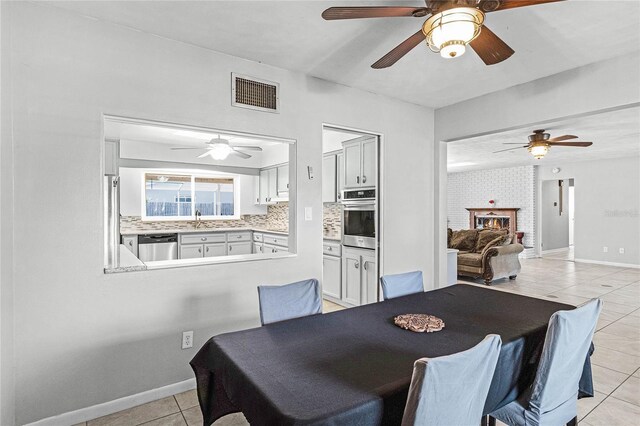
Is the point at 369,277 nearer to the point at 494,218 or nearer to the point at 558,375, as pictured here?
the point at 558,375

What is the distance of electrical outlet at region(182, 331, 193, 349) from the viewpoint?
2584mm

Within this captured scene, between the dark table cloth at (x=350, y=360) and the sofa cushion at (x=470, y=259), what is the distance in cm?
431

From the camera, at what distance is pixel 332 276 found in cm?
490

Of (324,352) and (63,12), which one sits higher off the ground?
(63,12)

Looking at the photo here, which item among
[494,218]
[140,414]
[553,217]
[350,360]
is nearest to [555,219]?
[553,217]

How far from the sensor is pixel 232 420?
2.22 metres

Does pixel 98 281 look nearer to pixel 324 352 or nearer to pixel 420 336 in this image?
pixel 324 352

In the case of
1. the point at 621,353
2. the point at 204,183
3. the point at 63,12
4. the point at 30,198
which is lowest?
the point at 621,353

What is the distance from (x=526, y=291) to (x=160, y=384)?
5582 mm

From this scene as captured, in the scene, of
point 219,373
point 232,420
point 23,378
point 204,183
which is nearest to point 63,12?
point 23,378

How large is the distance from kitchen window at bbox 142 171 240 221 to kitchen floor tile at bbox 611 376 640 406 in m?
6.26

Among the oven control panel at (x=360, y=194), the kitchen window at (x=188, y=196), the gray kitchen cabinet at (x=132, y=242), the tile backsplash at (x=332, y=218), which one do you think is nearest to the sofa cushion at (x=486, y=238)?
the tile backsplash at (x=332, y=218)

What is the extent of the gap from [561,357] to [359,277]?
290cm

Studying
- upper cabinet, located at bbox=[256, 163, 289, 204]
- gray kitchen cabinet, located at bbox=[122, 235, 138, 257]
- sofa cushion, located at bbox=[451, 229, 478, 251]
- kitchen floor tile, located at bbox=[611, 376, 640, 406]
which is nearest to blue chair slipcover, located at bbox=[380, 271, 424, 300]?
kitchen floor tile, located at bbox=[611, 376, 640, 406]
